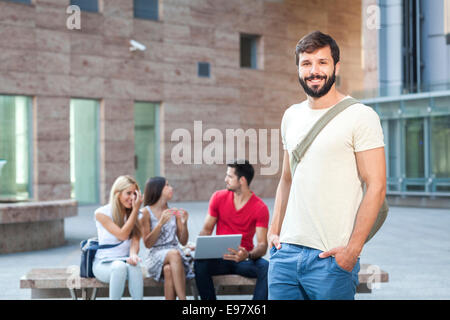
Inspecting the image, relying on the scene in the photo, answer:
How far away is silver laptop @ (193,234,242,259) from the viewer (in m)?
5.24

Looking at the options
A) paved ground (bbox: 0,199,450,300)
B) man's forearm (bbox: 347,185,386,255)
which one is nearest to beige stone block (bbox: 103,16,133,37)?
paved ground (bbox: 0,199,450,300)

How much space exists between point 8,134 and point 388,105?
12.9 metres

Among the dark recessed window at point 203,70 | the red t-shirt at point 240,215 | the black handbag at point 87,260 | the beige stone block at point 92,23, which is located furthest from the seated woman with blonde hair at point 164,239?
the dark recessed window at point 203,70

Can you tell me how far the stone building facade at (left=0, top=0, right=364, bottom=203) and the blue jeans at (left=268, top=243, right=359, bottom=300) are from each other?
17.1m

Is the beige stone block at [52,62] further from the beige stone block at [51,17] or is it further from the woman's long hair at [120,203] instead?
the woman's long hair at [120,203]

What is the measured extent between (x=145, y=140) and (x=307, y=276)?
19.3 m

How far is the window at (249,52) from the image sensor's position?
24.2m

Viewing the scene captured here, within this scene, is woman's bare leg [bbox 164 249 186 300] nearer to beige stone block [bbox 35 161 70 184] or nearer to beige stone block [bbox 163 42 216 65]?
beige stone block [bbox 35 161 70 184]

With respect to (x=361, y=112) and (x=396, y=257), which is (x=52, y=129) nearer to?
(x=396, y=257)

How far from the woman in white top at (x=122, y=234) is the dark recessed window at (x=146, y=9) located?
16.5 metres

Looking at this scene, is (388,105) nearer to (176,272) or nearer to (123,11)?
(123,11)

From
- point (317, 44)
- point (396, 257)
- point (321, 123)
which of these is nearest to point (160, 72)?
point (396, 257)

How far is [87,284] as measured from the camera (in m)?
5.37

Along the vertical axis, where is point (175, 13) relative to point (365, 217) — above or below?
above
